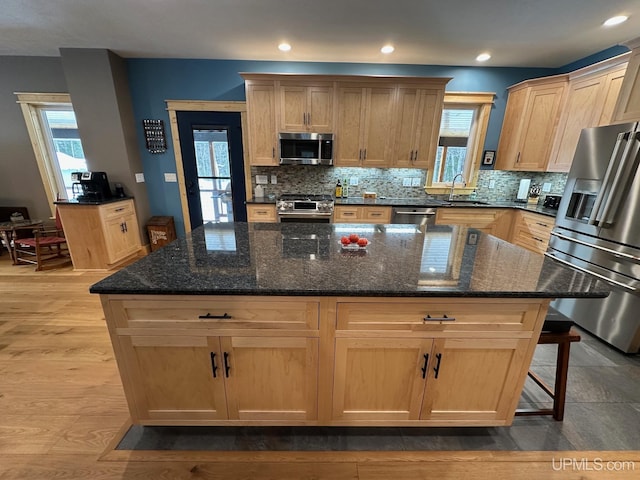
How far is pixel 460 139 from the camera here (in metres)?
4.02

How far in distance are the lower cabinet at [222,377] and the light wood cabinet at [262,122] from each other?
295 centimetres

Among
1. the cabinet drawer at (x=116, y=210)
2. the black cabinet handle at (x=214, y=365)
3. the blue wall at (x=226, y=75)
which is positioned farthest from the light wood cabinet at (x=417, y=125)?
the cabinet drawer at (x=116, y=210)

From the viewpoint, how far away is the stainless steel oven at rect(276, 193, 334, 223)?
11.7ft

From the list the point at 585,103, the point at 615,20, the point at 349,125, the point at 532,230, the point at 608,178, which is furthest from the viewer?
the point at 349,125

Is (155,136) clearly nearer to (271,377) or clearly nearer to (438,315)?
(271,377)

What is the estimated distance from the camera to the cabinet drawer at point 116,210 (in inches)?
131

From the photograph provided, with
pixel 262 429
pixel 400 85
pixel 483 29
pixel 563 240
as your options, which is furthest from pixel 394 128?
pixel 262 429

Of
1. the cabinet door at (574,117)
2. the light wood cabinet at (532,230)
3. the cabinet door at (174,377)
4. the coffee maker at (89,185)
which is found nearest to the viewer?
the cabinet door at (174,377)

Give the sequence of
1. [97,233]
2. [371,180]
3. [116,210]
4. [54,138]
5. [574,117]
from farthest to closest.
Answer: [371,180] → [54,138] → [116,210] → [97,233] → [574,117]

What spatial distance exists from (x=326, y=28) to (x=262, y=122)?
134cm

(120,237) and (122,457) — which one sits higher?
(120,237)

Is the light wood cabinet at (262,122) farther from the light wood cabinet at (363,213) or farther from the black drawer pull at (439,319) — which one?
the black drawer pull at (439,319)

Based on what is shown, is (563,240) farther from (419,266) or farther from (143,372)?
(143,372)

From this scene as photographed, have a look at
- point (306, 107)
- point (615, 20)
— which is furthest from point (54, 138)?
point (615, 20)
